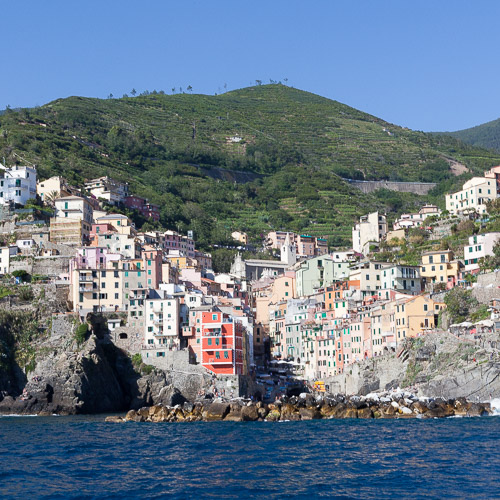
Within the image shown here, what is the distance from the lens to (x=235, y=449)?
51.8 metres

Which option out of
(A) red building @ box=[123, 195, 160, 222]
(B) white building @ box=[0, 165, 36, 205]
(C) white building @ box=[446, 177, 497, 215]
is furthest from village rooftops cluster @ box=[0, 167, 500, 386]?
(A) red building @ box=[123, 195, 160, 222]

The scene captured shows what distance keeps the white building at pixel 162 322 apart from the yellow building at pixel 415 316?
19813 mm

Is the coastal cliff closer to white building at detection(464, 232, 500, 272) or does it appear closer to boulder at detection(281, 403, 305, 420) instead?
boulder at detection(281, 403, 305, 420)

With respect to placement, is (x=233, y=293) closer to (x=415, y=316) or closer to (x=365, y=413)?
(x=415, y=316)

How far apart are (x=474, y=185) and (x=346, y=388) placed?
4100 centimetres

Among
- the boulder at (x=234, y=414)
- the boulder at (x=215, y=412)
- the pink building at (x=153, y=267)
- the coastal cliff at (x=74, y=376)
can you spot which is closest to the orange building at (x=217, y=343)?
the coastal cliff at (x=74, y=376)

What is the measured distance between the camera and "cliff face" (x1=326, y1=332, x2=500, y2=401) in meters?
69.7

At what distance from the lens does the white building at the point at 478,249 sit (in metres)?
90.9

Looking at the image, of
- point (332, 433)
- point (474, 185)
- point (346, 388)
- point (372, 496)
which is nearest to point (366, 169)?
point (474, 185)

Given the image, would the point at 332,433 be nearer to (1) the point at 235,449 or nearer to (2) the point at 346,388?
(1) the point at 235,449

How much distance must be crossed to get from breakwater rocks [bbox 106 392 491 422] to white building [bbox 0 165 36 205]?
1726 inches

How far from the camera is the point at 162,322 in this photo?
81938mm

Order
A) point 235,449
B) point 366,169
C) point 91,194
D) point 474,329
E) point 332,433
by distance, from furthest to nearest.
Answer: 1. point 366,169
2. point 91,194
3. point 474,329
4. point 332,433
5. point 235,449

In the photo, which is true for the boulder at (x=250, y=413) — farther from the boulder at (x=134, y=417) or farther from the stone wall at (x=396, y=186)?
the stone wall at (x=396, y=186)
